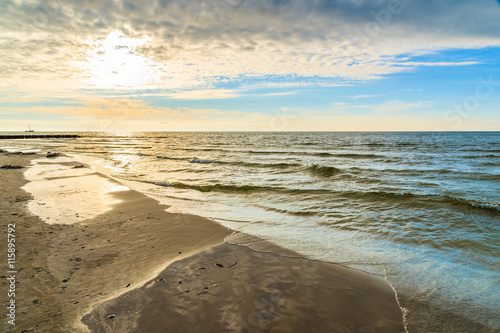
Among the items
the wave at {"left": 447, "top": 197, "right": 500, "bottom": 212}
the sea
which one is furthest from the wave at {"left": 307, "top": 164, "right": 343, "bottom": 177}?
the wave at {"left": 447, "top": 197, "right": 500, "bottom": 212}

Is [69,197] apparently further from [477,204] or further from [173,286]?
[477,204]

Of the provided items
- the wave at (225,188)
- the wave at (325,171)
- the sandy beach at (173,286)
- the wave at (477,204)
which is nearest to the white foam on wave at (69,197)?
the sandy beach at (173,286)

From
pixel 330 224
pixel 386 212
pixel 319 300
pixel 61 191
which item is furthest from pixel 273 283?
pixel 61 191

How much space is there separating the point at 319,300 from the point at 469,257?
4.66 metres

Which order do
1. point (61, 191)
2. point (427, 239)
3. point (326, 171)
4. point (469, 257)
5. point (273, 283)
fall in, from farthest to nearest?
point (326, 171) → point (61, 191) → point (427, 239) → point (469, 257) → point (273, 283)

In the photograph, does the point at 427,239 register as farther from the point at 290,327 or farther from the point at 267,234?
the point at 290,327

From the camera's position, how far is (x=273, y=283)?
188 inches

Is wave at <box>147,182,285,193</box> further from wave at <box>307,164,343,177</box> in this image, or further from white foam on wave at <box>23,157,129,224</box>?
wave at <box>307,164,343,177</box>

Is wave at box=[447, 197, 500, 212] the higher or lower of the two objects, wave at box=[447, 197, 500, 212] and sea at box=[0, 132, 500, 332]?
the higher

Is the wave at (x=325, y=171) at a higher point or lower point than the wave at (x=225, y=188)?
higher

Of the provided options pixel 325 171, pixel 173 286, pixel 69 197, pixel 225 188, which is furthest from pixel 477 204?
pixel 69 197

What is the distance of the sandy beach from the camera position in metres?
3.71

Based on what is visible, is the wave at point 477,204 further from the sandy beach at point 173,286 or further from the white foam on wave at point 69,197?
the white foam on wave at point 69,197

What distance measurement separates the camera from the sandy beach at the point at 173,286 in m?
3.71
